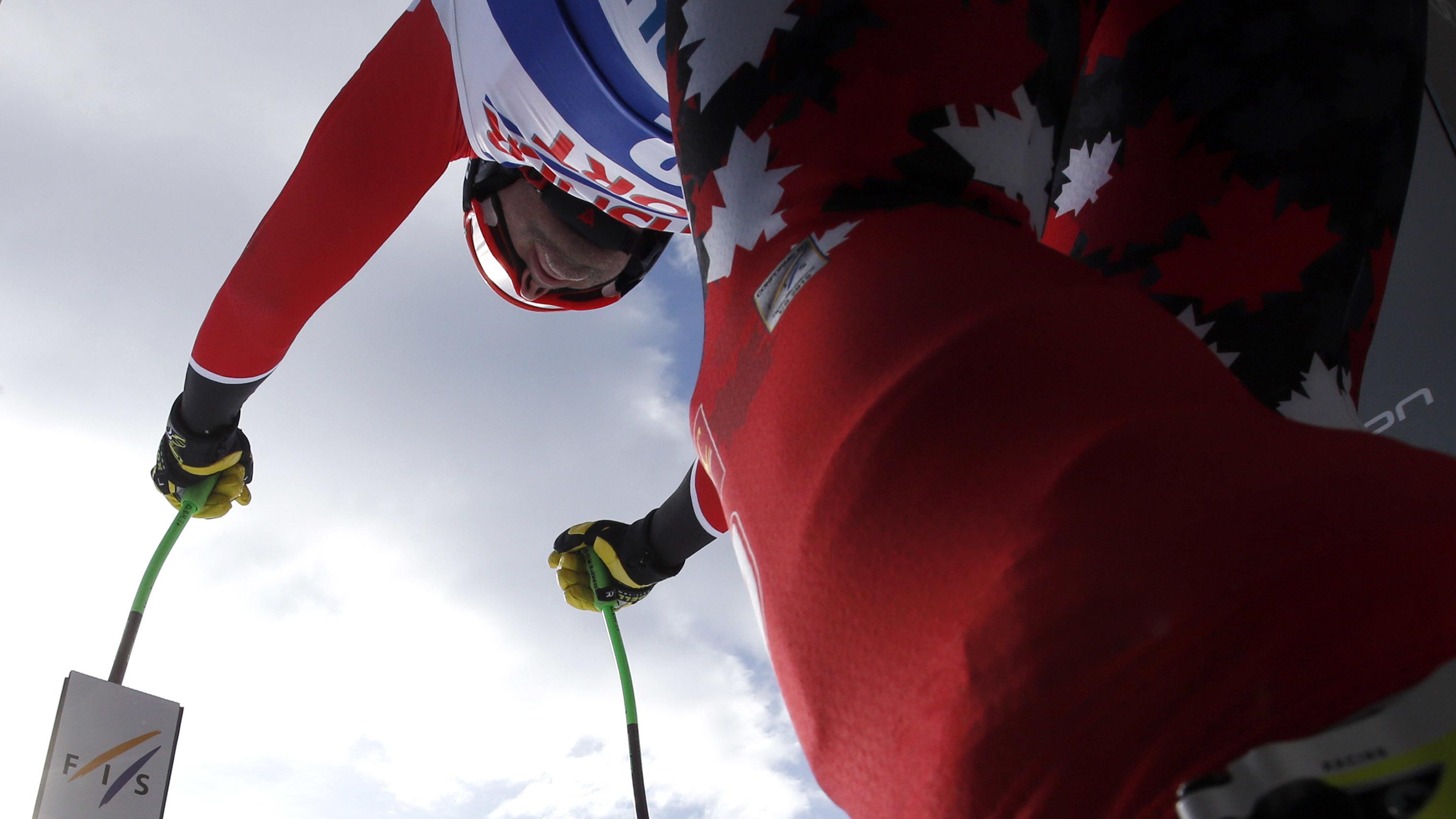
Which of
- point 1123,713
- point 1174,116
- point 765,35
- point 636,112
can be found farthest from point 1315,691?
point 636,112

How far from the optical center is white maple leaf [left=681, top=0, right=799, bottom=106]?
328mm

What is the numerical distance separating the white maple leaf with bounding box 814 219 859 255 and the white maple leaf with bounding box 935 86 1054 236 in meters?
0.06

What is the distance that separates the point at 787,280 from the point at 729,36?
0.40 ft

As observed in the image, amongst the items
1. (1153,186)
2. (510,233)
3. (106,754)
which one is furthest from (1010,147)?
(106,754)

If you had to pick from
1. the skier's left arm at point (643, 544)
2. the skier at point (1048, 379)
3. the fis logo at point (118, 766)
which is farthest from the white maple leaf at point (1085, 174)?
the fis logo at point (118, 766)

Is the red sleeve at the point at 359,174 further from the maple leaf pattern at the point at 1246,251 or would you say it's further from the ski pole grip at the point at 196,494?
the maple leaf pattern at the point at 1246,251

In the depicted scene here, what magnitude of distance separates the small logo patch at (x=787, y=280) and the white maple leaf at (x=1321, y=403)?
26cm

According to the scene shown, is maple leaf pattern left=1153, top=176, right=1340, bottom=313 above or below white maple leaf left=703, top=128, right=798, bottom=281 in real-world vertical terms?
above

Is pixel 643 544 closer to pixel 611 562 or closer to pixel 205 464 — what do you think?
pixel 611 562

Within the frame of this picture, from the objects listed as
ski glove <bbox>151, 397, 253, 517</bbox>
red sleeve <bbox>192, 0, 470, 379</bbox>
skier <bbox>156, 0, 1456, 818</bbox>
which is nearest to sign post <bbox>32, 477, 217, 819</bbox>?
ski glove <bbox>151, 397, 253, 517</bbox>

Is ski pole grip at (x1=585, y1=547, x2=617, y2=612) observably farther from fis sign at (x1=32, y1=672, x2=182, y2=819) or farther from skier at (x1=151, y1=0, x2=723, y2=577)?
fis sign at (x1=32, y1=672, x2=182, y2=819)

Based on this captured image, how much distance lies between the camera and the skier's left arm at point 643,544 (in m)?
1.69

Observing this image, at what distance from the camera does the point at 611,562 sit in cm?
186

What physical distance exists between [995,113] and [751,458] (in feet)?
0.58
